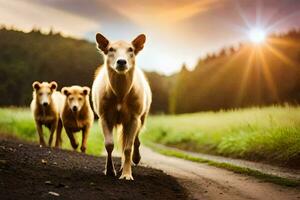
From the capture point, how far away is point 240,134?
18.0 meters

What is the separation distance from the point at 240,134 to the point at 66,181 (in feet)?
34.6

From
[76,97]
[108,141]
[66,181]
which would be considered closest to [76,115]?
[76,97]

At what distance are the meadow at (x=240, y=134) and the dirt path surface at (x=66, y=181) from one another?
2.95 m

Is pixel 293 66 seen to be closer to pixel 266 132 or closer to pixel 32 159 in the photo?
pixel 266 132

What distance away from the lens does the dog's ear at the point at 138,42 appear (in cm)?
954

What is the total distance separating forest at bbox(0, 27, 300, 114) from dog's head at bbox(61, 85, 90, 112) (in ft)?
36.4

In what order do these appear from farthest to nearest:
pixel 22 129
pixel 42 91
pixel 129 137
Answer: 1. pixel 22 129
2. pixel 42 91
3. pixel 129 137

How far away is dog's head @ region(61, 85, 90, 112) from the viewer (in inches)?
596

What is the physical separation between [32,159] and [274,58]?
26.3 meters

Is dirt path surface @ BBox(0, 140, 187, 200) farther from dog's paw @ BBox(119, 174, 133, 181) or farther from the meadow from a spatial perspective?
the meadow

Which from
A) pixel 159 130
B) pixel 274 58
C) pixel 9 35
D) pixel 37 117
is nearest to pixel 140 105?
pixel 37 117

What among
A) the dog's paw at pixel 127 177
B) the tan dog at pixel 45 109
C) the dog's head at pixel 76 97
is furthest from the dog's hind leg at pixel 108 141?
the tan dog at pixel 45 109

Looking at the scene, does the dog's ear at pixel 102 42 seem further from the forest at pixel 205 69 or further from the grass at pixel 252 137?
the forest at pixel 205 69

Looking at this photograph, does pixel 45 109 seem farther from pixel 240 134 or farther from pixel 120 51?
pixel 120 51
